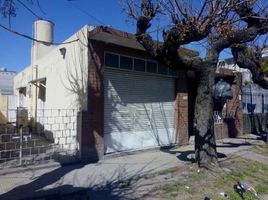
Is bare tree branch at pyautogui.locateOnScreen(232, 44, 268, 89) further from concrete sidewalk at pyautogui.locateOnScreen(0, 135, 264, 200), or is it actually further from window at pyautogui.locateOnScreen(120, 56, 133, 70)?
window at pyautogui.locateOnScreen(120, 56, 133, 70)

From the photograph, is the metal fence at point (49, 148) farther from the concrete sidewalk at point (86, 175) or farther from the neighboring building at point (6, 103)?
the neighboring building at point (6, 103)

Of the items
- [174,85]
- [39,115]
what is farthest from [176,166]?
[39,115]

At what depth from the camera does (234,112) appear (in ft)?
51.3

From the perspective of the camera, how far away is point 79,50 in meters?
9.39

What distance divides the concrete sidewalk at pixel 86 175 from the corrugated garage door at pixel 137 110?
65 centimetres

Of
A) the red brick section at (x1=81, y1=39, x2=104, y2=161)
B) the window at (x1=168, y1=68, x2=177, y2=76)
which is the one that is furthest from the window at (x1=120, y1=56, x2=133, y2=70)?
the window at (x1=168, y1=68, x2=177, y2=76)

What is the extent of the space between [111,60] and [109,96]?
1.20 meters

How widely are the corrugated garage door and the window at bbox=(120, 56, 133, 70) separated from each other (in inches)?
8.4

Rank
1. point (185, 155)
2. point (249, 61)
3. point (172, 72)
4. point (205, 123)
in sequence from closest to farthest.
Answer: point (205, 123)
point (185, 155)
point (249, 61)
point (172, 72)

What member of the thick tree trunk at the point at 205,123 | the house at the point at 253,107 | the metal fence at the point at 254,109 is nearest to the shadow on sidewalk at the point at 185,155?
the thick tree trunk at the point at 205,123

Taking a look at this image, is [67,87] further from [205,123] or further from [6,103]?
[6,103]

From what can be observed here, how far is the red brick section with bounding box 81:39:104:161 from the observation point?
29.2 feet

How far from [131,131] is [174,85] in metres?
3.08

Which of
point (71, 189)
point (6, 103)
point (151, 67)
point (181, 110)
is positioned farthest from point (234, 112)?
point (6, 103)
